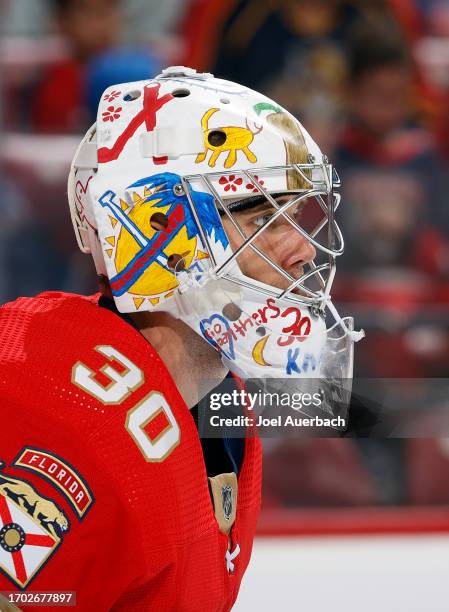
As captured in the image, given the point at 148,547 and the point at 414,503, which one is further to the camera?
the point at 414,503

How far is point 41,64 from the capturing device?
388 cm

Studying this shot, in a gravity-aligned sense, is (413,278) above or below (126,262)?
above

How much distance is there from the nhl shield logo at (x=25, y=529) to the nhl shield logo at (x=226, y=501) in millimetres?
373

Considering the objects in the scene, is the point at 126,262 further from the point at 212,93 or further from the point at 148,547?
the point at 148,547

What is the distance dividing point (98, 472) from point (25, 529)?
118 millimetres

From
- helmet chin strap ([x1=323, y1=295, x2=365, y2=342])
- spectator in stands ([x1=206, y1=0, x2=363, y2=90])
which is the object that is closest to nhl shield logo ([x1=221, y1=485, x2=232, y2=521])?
helmet chin strap ([x1=323, y1=295, x2=365, y2=342])

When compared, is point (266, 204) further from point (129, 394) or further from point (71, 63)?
point (71, 63)

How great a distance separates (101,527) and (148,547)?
0.07 m

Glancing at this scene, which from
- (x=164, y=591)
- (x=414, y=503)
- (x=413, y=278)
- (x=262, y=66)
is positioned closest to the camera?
(x=164, y=591)

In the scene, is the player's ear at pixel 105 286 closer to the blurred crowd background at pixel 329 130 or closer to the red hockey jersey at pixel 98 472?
the red hockey jersey at pixel 98 472

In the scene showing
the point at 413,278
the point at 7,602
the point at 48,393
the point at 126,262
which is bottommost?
the point at 7,602

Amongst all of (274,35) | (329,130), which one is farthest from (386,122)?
(274,35)

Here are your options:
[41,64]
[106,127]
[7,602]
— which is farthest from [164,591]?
[41,64]

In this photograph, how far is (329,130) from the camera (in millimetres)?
3902
